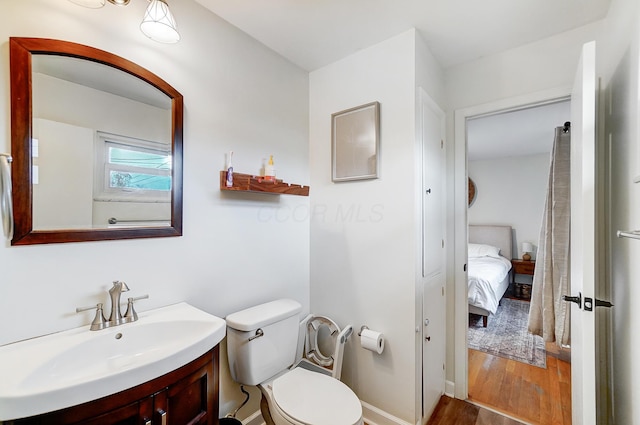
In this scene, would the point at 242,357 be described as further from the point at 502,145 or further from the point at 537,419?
the point at 502,145

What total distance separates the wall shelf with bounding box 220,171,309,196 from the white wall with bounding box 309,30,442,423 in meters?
0.36

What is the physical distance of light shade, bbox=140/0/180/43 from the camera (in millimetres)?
1132

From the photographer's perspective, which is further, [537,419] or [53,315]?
[537,419]

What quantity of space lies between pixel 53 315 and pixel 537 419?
278 centimetres

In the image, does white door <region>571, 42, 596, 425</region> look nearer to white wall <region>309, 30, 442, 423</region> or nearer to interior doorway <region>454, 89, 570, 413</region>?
white wall <region>309, 30, 442, 423</region>

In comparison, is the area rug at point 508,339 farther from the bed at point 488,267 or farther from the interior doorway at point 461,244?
the interior doorway at point 461,244

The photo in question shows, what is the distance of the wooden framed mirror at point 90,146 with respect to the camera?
0.98 meters

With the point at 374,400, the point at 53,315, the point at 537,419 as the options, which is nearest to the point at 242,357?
the point at 53,315

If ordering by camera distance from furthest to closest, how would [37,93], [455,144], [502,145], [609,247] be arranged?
[502,145], [455,144], [609,247], [37,93]

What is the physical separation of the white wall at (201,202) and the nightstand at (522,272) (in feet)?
13.7

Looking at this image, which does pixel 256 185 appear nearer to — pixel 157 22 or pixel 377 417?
pixel 157 22

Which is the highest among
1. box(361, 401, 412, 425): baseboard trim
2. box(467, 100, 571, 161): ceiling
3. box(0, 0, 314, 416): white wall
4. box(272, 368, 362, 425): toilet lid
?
box(467, 100, 571, 161): ceiling

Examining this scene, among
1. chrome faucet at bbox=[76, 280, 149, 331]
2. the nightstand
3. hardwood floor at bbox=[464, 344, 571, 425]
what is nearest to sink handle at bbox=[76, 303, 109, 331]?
chrome faucet at bbox=[76, 280, 149, 331]

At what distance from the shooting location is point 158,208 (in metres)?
1.32
